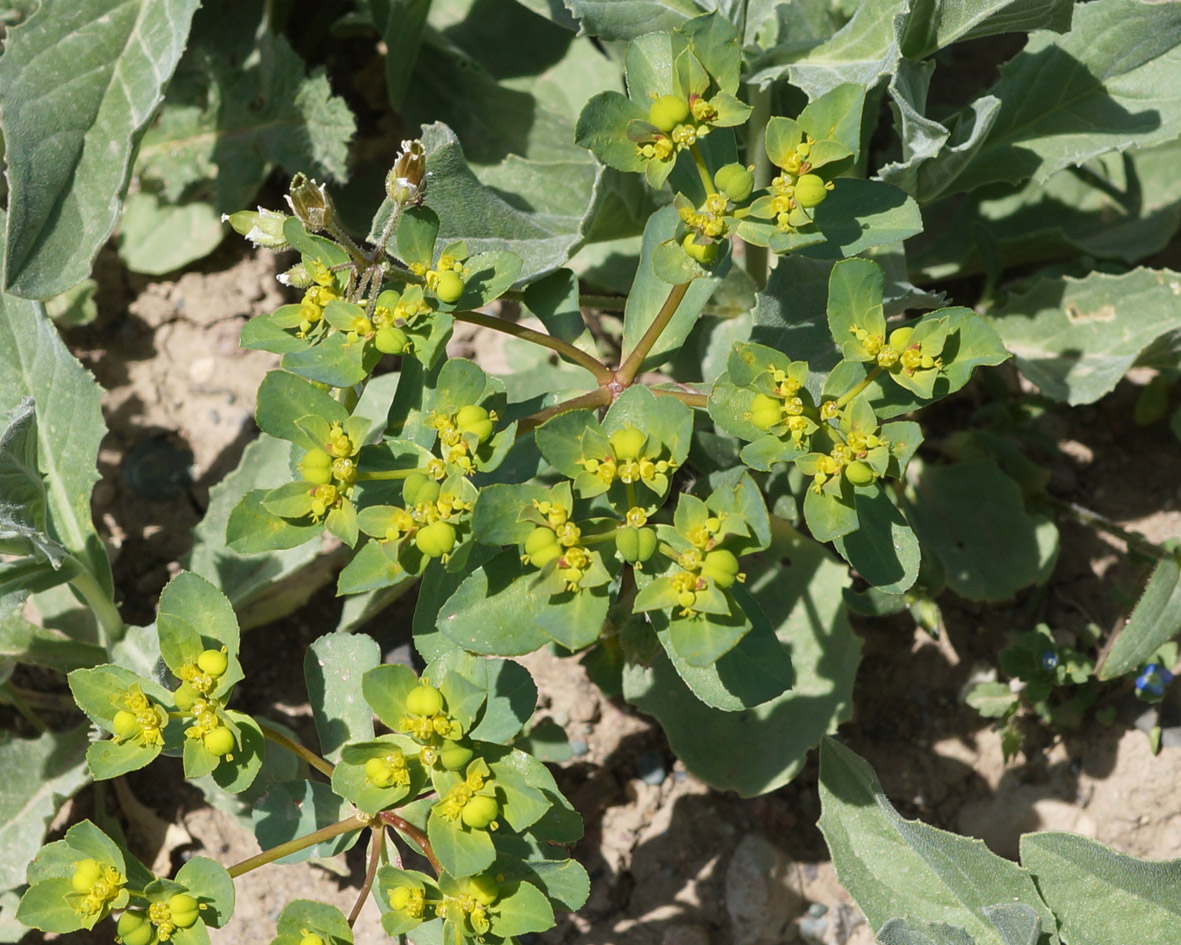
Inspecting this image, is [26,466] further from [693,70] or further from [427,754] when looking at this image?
[693,70]

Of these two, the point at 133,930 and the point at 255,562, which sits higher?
the point at 133,930

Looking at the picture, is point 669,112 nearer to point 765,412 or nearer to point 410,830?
point 765,412

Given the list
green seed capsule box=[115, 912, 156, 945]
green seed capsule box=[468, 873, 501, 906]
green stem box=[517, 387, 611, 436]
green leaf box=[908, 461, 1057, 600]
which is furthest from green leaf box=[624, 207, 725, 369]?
green seed capsule box=[115, 912, 156, 945]

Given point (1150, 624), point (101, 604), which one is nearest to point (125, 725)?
point (101, 604)

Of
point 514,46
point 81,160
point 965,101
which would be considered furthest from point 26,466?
point 965,101

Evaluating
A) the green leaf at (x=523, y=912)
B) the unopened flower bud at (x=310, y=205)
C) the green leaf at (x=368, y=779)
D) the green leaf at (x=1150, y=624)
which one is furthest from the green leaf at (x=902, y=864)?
the unopened flower bud at (x=310, y=205)

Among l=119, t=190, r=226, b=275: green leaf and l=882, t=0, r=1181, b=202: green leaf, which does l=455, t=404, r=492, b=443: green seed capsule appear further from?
l=119, t=190, r=226, b=275: green leaf

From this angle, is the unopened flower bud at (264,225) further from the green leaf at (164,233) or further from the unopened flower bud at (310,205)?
the green leaf at (164,233)
